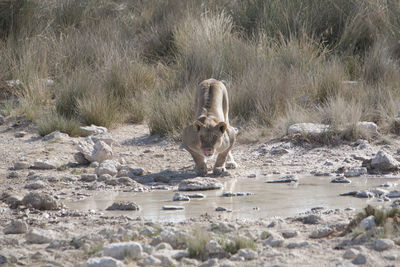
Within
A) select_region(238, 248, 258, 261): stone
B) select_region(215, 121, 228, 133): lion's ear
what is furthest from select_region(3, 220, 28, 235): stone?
select_region(215, 121, 228, 133): lion's ear

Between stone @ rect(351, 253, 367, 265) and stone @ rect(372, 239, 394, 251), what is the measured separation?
0.31 metres

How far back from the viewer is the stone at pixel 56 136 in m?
11.6

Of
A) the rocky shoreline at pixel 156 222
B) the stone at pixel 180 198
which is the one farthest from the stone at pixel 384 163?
the stone at pixel 180 198

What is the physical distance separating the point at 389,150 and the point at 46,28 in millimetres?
9649

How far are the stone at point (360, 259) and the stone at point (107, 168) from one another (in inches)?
203

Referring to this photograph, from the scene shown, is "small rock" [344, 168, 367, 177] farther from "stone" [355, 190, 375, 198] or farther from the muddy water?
"stone" [355, 190, 375, 198]

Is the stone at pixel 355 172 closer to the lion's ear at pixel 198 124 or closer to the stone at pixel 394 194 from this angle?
the stone at pixel 394 194

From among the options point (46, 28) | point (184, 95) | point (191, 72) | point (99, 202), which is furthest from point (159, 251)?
point (46, 28)

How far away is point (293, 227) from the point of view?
20.6ft

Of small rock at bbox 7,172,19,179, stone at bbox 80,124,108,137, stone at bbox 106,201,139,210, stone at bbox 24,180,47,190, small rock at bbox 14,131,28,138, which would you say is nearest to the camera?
stone at bbox 106,201,139,210

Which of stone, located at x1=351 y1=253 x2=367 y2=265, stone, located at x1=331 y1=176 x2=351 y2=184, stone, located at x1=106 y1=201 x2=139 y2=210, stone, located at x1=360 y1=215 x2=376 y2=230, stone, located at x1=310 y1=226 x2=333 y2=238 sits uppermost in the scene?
stone, located at x1=351 y1=253 x2=367 y2=265

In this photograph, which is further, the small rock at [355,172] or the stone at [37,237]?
the small rock at [355,172]

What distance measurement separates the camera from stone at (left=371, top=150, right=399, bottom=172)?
938 cm

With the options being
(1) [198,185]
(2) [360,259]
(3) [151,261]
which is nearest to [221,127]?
(1) [198,185]
